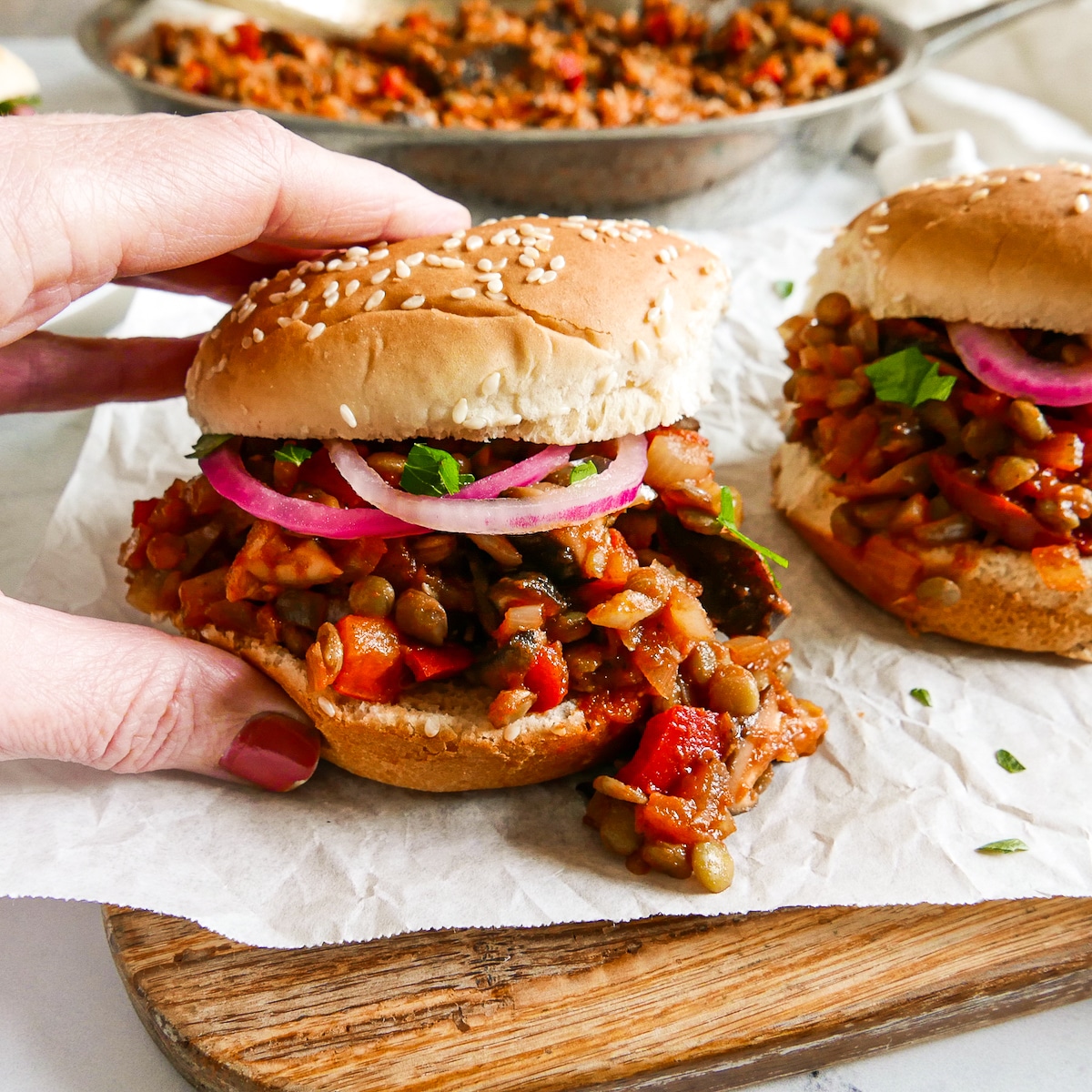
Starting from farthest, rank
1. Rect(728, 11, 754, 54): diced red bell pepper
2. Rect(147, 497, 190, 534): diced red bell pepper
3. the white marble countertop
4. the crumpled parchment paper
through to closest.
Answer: Rect(728, 11, 754, 54): diced red bell pepper
Rect(147, 497, 190, 534): diced red bell pepper
the crumpled parchment paper
the white marble countertop

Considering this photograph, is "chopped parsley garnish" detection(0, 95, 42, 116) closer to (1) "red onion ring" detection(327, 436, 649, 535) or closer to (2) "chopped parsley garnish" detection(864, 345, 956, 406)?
(1) "red onion ring" detection(327, 436, 649, 535)

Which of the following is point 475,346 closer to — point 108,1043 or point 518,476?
point 518,476

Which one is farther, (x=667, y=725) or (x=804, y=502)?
(x=804, y=502)

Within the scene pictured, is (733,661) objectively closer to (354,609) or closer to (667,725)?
(667,725)

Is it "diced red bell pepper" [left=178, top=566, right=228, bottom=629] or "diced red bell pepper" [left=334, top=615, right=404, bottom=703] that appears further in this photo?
"diced red bell pepper" [left=178, top=566, right=228, bottom=629]

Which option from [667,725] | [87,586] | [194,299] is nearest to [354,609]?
[667,725]

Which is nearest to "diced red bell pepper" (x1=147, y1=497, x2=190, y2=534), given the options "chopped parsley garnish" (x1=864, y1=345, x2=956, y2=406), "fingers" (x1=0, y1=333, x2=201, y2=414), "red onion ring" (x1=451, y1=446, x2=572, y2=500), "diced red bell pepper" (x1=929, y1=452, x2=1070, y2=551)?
"fingers" (x1=0, y1=333, x2=201, y2=414)
